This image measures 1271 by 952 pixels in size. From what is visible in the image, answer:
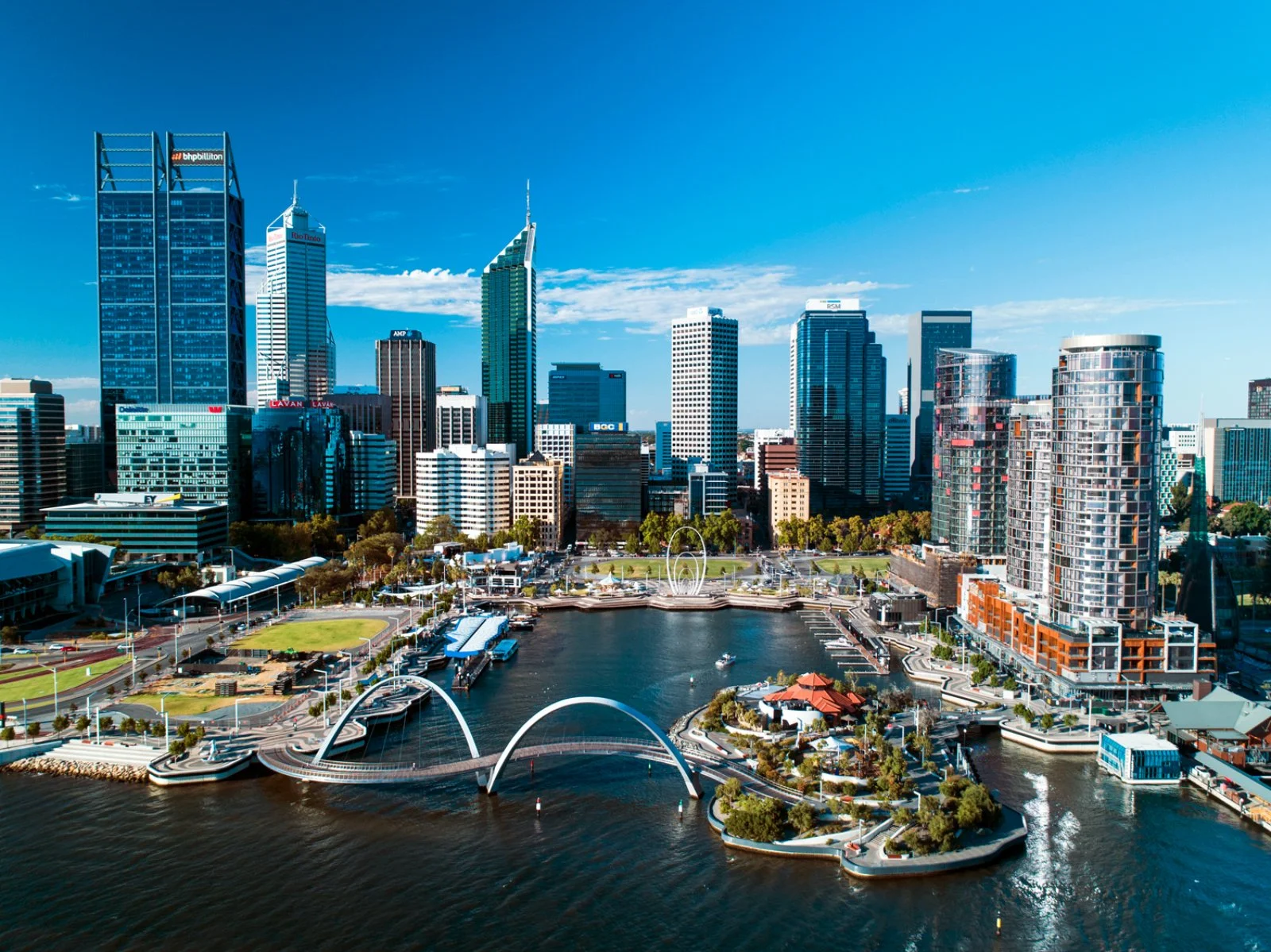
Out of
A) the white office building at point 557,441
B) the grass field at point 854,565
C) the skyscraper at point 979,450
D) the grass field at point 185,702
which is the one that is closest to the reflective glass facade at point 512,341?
the white office building at point 557,441

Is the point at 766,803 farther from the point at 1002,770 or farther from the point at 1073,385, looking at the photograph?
the point at 1073,385

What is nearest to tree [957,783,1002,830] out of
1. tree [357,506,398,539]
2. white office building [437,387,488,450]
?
tree [357,506,398,539]

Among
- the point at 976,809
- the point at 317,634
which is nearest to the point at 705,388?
the point at 317,634

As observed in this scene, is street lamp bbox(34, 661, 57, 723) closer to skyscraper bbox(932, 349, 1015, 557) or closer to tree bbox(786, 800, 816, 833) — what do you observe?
tree bbox(786, 800, 816, 833)

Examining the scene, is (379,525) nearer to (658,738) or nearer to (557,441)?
(557,441)

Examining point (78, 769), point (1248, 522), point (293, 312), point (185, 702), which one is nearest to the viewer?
point (78, 769)
